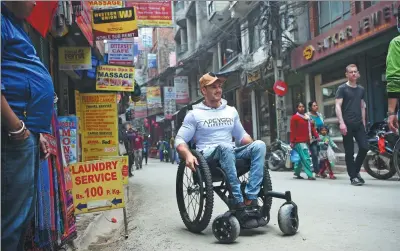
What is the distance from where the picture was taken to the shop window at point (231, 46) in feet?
77.4

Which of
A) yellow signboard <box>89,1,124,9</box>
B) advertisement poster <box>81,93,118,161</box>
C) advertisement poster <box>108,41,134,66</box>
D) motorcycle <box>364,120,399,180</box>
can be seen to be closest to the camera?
motorcycle <box>364,120,399,180</box>

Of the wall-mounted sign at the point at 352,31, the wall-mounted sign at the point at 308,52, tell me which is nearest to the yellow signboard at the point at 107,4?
the wall-mounted sign at the point at 352,31

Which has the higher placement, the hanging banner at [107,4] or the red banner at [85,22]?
the hanging banner at [107,4]

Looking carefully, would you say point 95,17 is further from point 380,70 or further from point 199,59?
point 199,59

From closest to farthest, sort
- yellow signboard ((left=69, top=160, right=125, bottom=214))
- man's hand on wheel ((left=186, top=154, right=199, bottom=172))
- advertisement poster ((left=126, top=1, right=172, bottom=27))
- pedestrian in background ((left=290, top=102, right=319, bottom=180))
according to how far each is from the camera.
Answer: man's hand on wheel ((left=186, top=154, right=199, bottom=172))
yellow signboard ((left=69, top=160, right=125, bottom=214))
pedestrian in background ((left=290, top=102, right=319, bottom=180))
advertisement poster ((left=126, top=1, right=172, bottom=27))

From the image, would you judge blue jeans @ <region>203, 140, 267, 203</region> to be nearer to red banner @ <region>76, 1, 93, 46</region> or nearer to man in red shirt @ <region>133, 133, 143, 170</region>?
red banner @ <region>76, 1, 93, 46</region>

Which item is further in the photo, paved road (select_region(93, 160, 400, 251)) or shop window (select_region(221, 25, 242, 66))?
shop window (select_region(221, 25, 242, 66))

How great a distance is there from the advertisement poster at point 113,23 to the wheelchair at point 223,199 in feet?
13.4

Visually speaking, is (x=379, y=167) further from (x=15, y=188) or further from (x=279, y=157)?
(x=15, y=188)

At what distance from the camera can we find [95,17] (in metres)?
7.65

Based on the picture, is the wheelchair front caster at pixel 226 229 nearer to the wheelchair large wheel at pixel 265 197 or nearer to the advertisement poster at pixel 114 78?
the wheelchair large wheel at pixel 265 197

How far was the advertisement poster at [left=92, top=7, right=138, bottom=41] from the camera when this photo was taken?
763 cm

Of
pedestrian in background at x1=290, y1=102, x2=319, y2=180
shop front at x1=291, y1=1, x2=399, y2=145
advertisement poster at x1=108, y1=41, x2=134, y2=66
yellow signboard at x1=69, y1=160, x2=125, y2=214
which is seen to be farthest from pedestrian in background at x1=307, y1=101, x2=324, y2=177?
yellow signboard at x1=69, y1=160, x2=125, y2=214

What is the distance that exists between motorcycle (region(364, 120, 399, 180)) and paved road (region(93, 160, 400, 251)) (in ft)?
4.72
